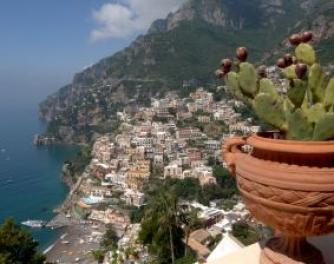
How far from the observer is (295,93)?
4.87 ft

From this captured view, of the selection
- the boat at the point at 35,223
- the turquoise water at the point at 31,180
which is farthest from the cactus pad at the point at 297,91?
the boat at the point at 35,223

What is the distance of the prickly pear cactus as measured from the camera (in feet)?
4.81

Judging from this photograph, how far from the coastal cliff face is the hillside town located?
11.5m

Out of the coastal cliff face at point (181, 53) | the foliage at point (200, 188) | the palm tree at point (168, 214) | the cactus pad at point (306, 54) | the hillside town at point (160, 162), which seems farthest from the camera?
the coastal cliff face at point (181, 53)

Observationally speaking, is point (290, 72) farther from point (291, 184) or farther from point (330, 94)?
point (291, 184)

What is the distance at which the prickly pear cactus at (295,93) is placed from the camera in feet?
4.81

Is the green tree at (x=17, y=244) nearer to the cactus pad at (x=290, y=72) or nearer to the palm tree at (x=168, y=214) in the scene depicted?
the palm tree at (x=168, y=214)

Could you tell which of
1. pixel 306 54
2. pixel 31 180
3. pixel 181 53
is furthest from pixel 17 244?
pixel 181 53

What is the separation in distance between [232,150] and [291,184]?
1.18 feet

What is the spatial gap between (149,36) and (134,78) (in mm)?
18890

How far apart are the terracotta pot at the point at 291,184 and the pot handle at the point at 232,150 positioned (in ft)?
0.32

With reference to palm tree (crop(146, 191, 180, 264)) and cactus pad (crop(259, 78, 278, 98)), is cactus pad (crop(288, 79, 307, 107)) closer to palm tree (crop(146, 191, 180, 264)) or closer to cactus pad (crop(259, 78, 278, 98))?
cactus pad (crop(259, 78, 278, 98))

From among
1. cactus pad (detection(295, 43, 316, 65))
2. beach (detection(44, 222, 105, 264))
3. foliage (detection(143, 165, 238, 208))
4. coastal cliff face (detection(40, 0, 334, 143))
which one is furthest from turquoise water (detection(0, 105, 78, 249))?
cactus pad (detection(295, 43, 316, 65))

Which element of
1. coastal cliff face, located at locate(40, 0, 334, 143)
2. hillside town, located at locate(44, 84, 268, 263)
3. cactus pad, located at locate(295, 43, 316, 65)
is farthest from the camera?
coastal cliff face, located at locate(40, 0, 334, 143)
